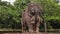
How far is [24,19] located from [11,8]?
6.59 feet

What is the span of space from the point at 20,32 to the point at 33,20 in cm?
89

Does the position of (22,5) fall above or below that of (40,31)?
above

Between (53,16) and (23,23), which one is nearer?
(23,23)

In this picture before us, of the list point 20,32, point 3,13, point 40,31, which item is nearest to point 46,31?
point 40,31

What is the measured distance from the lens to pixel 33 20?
12938 mm

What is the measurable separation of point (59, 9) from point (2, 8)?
2.64 metres

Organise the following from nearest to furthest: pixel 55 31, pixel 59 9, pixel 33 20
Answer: pixel 33 20, pixel 55 31, pixel 59 9

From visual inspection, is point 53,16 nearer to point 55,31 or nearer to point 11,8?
point 55,31

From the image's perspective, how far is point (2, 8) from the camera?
14.6 meters

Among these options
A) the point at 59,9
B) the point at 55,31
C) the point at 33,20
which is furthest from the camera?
the point at 59,9

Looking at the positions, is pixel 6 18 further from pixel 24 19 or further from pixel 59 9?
pixel 59 9

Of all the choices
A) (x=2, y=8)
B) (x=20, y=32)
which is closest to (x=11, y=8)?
(x=2, y=8)

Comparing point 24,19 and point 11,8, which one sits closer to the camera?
point 24,19

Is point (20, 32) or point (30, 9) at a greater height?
point (30, 9)
